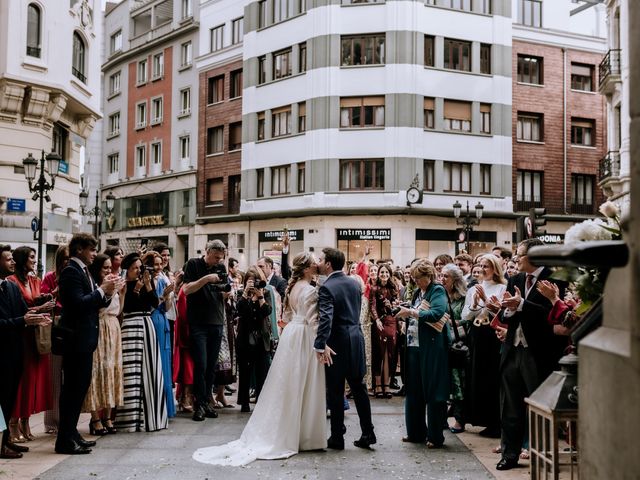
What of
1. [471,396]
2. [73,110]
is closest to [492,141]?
[73,110]

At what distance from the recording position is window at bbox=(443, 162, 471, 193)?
33531 millimetres

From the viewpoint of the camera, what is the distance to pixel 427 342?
843cm

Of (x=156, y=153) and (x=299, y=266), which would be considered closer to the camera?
(x=299, y=266)

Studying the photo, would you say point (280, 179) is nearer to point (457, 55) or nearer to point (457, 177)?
point (457, 177)

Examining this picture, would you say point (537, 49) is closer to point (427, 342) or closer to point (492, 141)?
point (492, 141)

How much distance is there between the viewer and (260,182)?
1448 inches

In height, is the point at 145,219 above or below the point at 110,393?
above

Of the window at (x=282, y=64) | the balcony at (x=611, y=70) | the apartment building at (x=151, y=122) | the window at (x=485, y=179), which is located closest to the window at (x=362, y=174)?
the window at (x=485, y=179)

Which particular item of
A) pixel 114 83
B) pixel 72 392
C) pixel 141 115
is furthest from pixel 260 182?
pixel 72 392

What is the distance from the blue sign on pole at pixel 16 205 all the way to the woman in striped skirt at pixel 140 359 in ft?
50.0

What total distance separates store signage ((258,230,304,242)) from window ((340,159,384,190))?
312 centimetres

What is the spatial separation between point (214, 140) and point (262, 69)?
541 centimetres

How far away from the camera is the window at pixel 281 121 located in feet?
115

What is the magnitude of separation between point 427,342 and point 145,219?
38.1 meters
